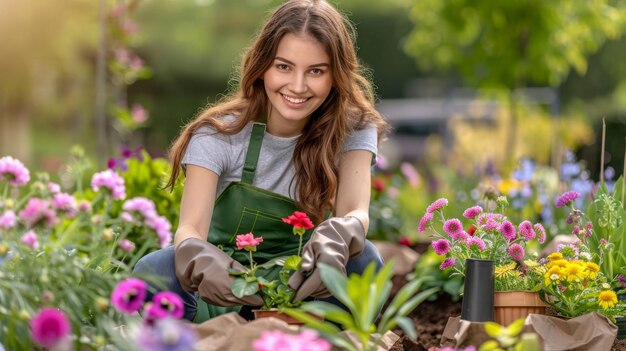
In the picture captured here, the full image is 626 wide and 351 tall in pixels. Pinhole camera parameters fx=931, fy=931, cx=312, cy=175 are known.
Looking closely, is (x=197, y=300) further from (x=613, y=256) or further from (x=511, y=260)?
(x=613, y=256)

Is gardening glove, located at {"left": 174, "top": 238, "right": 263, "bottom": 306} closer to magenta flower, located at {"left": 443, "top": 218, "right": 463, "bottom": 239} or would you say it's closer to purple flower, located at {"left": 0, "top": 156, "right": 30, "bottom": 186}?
purple flower, located at {"left": 0, "top": 156, "right": 30, "bottom": 186}

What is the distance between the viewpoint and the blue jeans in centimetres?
254

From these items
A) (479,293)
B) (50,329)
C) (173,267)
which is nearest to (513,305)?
(479,293)

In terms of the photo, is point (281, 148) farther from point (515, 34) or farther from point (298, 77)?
point (515, 34)

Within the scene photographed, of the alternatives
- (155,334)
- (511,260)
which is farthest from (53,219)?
(511,260)

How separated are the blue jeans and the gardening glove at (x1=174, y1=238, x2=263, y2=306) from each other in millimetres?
124

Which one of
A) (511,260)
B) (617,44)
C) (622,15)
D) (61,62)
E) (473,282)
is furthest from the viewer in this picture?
(617,44)

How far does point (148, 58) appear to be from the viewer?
53.1 feet

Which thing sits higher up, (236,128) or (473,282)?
(236,128)

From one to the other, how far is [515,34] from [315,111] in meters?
5.01

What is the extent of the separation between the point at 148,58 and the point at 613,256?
46.3 feet

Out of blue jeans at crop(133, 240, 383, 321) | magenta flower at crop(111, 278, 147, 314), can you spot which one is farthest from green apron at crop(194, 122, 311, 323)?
magenta flower at crop(111, 278, 147, 314)

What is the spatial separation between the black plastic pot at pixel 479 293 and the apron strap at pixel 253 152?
28.9 inches

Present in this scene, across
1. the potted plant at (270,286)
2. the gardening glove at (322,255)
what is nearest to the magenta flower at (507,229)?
the gardening glove at (322,255)
